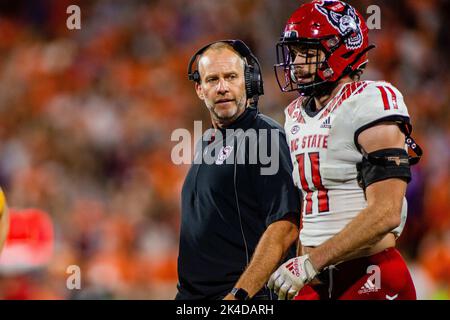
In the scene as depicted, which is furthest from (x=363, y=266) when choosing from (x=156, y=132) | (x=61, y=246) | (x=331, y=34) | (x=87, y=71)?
(x=87, y=71)

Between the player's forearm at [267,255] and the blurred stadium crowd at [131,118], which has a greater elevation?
the blurred stadium crowd at [131,118]

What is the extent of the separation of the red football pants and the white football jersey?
105 millimetres

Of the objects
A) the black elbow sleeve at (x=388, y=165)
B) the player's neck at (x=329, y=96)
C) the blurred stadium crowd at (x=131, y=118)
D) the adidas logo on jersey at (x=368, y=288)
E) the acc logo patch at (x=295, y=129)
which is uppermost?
the blurred stadium crowd at (x=131, y=118)

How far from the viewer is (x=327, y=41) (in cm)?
280

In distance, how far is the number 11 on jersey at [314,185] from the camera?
8.77 ft

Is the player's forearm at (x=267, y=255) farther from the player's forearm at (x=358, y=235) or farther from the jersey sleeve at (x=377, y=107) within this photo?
the jersey sleeve at (x=377, y=107)

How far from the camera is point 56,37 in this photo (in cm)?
870

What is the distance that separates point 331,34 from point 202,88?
2.06 feet

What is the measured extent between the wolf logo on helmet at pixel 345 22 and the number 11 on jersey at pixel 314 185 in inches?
16.5

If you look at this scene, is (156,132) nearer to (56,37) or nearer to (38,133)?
(38,133)

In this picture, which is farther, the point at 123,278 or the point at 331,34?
the point at 123,278

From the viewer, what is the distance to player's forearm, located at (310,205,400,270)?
8.10 feet

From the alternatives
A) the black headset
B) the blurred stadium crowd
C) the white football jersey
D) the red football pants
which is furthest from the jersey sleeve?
the blurred stadium crowd

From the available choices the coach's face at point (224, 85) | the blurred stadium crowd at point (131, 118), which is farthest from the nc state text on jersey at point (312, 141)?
the blurred stadium crowd at point (131, 118)
